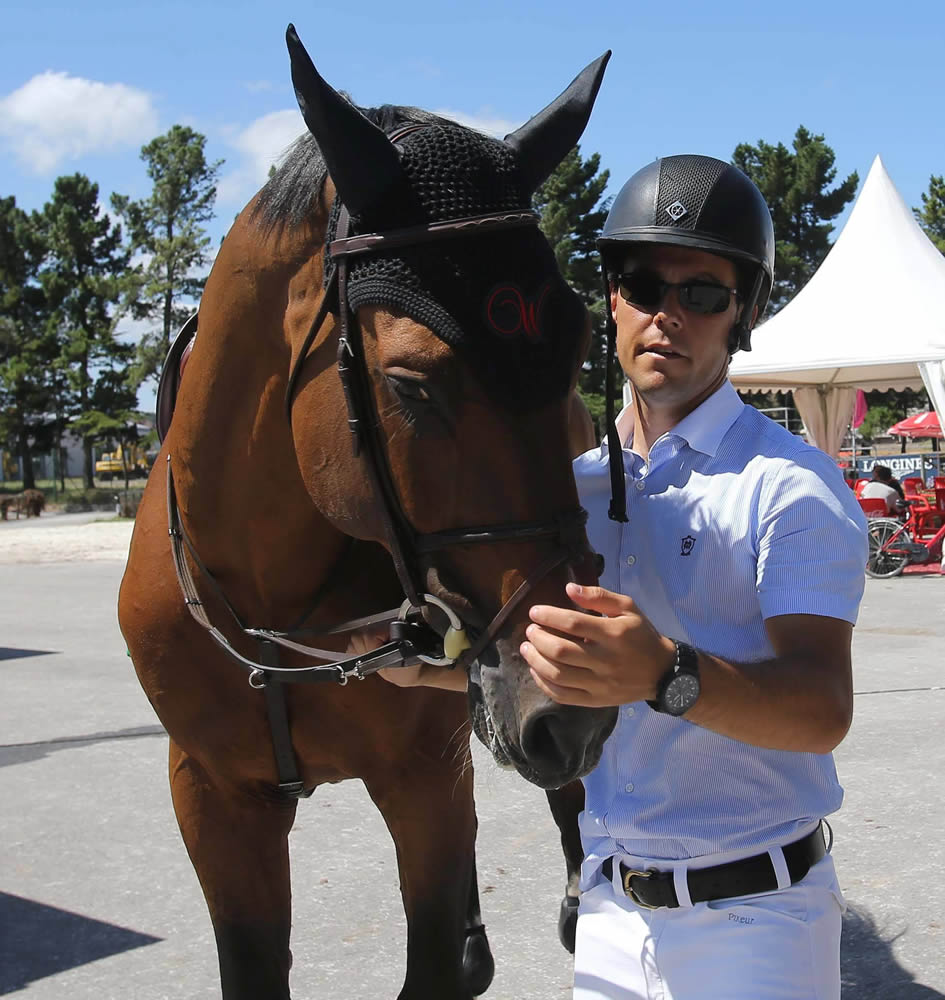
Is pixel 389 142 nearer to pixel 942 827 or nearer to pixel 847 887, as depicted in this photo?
pixel 847 887

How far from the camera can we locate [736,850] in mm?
1896

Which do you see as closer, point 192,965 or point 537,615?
point 537,615

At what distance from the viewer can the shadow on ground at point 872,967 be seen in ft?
11.5

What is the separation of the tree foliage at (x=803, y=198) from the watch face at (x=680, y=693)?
1839 inches

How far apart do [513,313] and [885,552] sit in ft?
45.2

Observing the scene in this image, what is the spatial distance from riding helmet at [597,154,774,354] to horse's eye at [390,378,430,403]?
1.68 ft

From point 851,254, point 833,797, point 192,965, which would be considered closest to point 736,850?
point 833,797

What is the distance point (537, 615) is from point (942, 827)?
4271 millimetres

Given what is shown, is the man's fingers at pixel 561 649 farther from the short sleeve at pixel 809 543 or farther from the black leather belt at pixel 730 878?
the black leather belt at pixel 730 878

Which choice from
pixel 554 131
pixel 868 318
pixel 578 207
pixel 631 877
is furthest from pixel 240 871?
pixel 578 207

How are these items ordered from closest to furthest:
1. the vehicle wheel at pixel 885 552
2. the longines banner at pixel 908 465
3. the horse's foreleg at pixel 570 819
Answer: the horse's foreleg at pixel 570 819 → the vehicle wheel at pixel 885 552 → the longines banner at pixel 908 465

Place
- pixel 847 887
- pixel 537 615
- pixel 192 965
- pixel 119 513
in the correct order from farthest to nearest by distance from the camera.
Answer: pixel 119 513 < pixel 847 887 < pixel 192 965 < pixel 537 615

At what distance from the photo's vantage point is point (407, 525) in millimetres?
1877

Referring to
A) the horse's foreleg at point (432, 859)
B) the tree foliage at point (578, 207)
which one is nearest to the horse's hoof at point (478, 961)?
the horse's foreleg at point (432, 859)
